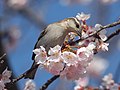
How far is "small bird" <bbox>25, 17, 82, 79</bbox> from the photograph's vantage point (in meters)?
2.91

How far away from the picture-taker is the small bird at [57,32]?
2.91 meters

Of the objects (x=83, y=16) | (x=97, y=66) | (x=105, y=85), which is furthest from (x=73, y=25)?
(x=97, y=66)

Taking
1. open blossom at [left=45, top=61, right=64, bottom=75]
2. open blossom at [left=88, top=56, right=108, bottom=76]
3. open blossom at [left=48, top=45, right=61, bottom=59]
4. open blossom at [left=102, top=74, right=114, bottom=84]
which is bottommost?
open blossom at [left=45, top=61, right=64, bottom=75]

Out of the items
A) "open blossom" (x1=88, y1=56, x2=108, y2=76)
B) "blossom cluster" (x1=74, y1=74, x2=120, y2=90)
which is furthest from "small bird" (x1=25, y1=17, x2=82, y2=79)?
"open blossom" (x1=88, y1=56, x2=108, y2=76)

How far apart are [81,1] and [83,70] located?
5594mm

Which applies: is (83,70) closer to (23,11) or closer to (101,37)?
(101,37)

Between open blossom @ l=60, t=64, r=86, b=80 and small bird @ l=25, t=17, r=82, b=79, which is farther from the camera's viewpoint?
small bird @ l=25, t=17, r=82, b=79

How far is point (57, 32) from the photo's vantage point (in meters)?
2.98

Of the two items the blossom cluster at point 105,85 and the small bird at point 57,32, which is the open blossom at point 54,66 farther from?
the blossom cluster at point 105,85

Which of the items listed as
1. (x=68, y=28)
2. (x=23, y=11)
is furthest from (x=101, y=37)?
(x=23, y=11)

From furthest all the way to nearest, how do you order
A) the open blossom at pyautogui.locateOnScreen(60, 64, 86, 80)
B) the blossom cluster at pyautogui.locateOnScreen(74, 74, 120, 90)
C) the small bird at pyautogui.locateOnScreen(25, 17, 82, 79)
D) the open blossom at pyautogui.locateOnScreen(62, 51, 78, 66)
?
the blossom cluster at pyautogui.locateOnScreen(74, 74, 120, 90) < the small bird at pyautogui.locateOnScreen(25, 17, 82, 79) < the open blossom at pyautogui.locateOnScreen(60, 64, 86, 80) < the open blossom at pyautogui.locateOnScreen(62, 51, 78, 66)

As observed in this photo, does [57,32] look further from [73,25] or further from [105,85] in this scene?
[105,85]

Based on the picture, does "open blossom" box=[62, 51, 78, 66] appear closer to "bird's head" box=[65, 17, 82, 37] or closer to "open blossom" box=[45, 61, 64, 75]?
"open blossom" box=[45, 61, 64, 75]

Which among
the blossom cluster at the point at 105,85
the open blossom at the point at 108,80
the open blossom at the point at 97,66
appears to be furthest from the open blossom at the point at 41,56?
the open blossom at the point at 97,66
